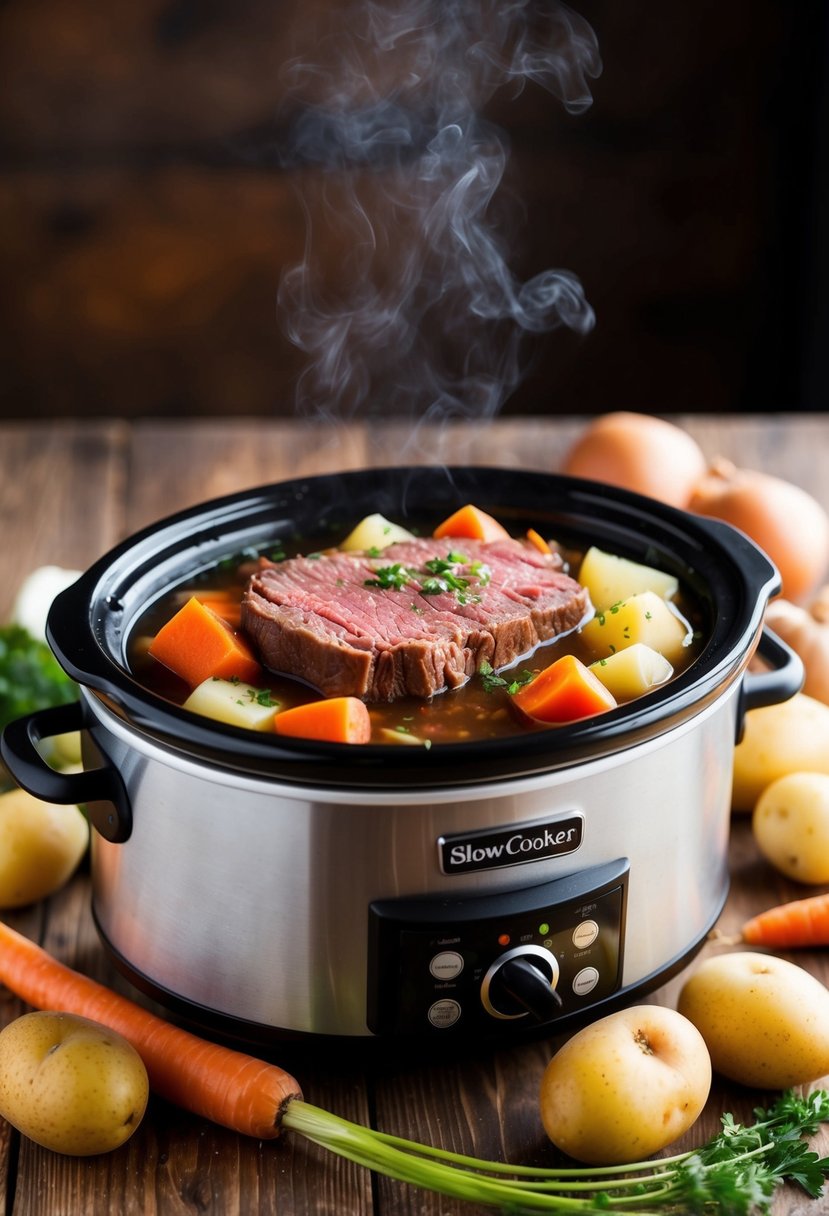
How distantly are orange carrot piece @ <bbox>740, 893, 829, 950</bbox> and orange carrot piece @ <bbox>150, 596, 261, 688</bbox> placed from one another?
1.06m

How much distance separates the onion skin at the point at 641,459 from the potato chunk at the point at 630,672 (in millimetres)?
1523

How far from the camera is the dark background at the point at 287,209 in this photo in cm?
588

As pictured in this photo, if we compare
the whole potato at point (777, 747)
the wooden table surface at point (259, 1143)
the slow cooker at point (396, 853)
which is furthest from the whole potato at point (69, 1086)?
the whole potato at point (777, 747)

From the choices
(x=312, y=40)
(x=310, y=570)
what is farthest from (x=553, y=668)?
(x=312, y=40)

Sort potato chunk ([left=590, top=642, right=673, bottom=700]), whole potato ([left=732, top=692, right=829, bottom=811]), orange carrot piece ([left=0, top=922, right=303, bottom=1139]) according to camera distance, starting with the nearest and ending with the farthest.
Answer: orange carrot piece ([left=0, top=922, right=303, bottom=1139])
potato chunk ([left=590, top=642, right=673, bottom=700])
whole potato ([left=732, top=692, right=829, bottom=811])

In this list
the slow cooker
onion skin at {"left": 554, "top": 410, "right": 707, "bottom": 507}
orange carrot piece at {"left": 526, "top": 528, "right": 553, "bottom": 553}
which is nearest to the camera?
the slow cooker

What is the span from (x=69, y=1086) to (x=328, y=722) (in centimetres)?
66

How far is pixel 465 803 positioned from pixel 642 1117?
53 centimetres

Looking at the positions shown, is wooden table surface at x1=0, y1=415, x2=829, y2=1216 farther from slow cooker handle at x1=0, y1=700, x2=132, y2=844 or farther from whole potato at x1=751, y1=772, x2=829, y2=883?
slow cooker handle at x1=0, y1=700, x2=132, y2=844

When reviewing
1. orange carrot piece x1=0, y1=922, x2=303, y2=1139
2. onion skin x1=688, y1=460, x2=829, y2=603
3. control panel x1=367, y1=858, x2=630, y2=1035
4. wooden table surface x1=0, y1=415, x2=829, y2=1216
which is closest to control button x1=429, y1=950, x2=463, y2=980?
control panel x1=367, y1=858, x2=630, y2=1035

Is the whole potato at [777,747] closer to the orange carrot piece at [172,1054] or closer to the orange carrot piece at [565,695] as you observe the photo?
the orange carrot piece at [565,695]

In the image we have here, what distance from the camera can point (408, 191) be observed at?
624 cm

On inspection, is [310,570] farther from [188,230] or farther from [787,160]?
[787,160]

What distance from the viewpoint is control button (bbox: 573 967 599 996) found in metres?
2.22
